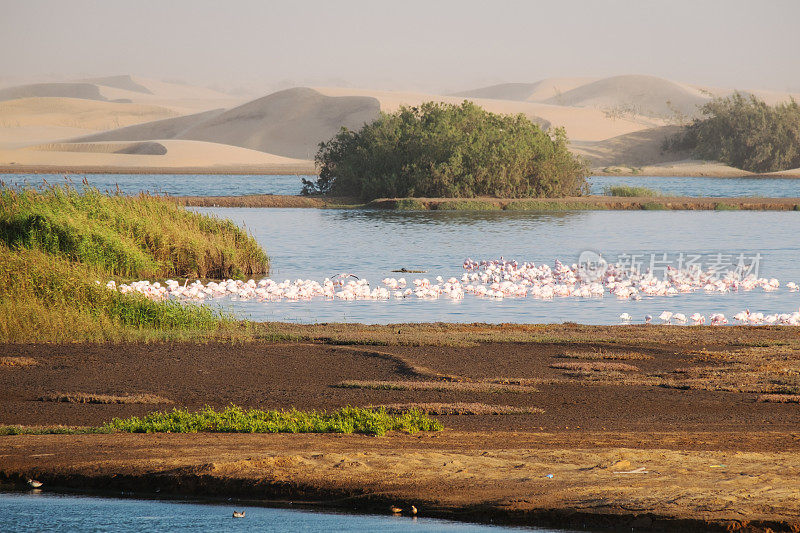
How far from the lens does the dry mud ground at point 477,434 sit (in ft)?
25.5

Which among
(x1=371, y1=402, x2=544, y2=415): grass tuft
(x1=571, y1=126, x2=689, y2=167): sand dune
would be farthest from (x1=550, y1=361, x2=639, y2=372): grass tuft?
(x1=571, y1=126, x2=689, y2=167): sand dune

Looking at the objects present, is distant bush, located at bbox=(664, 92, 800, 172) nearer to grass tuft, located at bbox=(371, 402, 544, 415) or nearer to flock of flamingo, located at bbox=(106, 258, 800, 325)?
flock of flamingo, located at bbox=(106, 258, 800, 325)

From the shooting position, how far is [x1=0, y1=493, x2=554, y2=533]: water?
7559 mm

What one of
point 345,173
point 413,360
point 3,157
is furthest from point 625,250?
point 3,157

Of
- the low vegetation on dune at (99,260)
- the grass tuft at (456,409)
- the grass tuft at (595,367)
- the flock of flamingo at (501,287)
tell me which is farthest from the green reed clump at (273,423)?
the flock of flamingo at (501,287)

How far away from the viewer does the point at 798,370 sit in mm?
13562

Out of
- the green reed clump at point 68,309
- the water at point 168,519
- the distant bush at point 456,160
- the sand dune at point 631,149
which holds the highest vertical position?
the sand dune at point 631,149

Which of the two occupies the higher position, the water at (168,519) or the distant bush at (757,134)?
the distant bush at (757,134)

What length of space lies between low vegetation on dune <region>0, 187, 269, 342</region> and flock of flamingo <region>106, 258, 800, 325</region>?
1.79 meters

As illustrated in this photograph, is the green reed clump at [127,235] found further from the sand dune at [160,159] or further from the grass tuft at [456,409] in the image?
the sand dune at [160,159]

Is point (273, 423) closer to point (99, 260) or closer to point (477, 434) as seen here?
point (477, 434)

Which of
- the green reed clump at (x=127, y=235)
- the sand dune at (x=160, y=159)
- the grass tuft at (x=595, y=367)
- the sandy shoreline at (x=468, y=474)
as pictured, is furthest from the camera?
the sand dune at (x=160, y=159)

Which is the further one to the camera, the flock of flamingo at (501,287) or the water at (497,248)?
the flock of flamingo at (501,287)

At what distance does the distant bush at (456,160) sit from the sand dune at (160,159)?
232 ft
